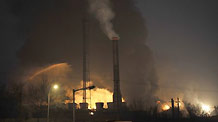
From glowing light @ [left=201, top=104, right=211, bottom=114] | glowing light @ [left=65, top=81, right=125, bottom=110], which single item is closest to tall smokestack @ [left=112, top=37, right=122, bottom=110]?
glowing light @ [left=65, top=81, right=125, bottom=110]

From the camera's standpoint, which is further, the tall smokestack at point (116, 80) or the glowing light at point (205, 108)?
the glowing light at point (205, 108)

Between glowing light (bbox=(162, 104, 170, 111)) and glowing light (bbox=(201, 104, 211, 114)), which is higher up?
glowing light (bbox=(162, 104, 170, 111))

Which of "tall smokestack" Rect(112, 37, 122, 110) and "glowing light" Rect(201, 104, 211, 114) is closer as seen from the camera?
"tall smokestack" Rect(112, 37, 122, 110)

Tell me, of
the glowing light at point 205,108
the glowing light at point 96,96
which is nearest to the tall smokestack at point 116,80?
the glowing light at point 96,96

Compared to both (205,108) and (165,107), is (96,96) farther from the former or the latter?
(205,108)

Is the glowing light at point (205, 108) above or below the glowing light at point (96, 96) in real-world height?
below

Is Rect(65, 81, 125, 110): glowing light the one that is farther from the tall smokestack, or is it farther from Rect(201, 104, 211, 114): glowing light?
Rect(201, 104, 211, 114): glowing light

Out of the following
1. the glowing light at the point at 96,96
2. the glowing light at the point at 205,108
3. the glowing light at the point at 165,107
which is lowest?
the glowing light at the point at 205,108

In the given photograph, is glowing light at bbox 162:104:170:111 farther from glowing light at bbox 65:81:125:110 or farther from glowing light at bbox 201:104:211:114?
glowing light at bbox 201:104:211:114

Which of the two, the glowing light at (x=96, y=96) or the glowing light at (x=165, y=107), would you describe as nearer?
the glowing light at (x=96, y=96)

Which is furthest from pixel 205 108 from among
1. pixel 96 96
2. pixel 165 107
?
pixel 96 96

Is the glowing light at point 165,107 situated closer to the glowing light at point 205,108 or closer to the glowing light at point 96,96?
the glowing light at point 96,96

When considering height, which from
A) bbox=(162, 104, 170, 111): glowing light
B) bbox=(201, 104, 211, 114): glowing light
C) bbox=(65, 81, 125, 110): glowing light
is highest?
bbox=(65, 81, 125, 110): glowing light

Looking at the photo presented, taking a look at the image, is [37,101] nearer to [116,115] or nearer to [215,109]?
[116,115]
